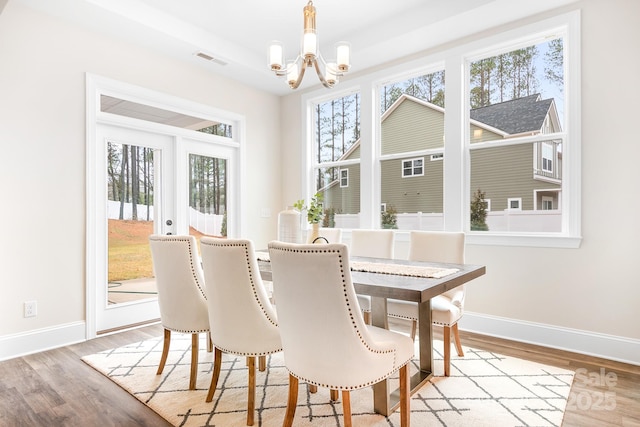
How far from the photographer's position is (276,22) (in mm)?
3615

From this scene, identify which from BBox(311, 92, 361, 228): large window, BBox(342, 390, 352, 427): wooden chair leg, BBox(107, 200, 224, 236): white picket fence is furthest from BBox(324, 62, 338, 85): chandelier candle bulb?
BBox(107, 200, 224, 236): white picket fence

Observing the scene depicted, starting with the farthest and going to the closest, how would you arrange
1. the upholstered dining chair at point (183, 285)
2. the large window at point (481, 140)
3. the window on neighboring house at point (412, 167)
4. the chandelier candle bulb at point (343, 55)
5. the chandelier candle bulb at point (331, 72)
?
the window on neighboring house at point (412, 167), the large window at point (481, 140), the chandelier candle bulb at point (331, 72), the chandelier candle bulb at point (343, 55), the upholstered dining chair at point (183, 285)

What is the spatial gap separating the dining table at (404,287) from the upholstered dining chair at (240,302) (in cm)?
38

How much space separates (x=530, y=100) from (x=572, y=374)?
2.19 m

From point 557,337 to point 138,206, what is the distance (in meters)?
3.94

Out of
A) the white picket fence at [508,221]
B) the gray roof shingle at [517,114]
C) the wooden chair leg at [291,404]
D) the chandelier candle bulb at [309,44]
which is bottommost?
the wooden chair leg at [291,404]

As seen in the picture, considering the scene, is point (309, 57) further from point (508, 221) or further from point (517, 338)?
point (517, 338)

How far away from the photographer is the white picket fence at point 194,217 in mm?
3543

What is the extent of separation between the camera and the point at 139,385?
2336 mm

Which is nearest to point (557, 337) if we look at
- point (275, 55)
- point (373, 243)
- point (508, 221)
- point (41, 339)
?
point (508, 221)

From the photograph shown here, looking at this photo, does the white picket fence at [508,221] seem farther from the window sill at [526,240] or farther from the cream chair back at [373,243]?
the cream chair back at [373,243]

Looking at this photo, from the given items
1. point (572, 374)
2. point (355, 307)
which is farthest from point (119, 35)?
point (572, 374)

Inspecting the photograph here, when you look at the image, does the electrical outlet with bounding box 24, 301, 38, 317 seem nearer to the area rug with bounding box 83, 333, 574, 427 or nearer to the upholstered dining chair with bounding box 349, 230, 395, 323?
the area rug with bounding box 83, 333, 574, 427

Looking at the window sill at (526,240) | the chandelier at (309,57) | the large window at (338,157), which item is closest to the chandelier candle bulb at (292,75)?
the chandelier at (309,57)
